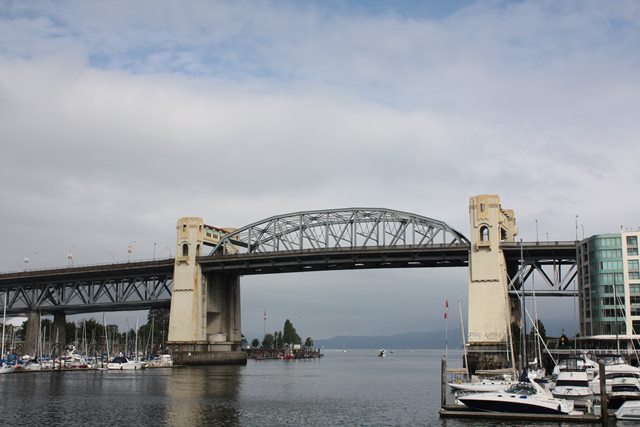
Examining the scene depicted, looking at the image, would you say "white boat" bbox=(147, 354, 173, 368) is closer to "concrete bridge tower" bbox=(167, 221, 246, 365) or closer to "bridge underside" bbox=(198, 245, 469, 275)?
"concrete bridge tower" bbox=(167, 221, 246, 365)

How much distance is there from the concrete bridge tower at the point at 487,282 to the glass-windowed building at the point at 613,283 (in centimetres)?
1247

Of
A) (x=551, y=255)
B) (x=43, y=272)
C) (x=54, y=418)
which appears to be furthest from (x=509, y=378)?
(x=43, y=272)

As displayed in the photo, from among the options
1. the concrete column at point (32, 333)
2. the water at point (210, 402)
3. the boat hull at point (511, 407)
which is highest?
the concrete column at point (32, 333)

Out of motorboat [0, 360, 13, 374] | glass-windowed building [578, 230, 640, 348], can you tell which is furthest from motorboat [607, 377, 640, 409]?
motorboat [0, 360, 13, 374]

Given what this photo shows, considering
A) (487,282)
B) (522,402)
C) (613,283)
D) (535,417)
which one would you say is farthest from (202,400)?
(613,283)

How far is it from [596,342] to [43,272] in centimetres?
11658

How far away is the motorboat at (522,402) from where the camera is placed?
167ft

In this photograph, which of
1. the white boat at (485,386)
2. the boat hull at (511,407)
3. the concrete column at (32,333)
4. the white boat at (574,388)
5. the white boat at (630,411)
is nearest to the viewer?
the white boat at (630,411)

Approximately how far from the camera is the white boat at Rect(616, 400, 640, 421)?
165ft

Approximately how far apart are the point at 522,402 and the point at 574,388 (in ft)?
28.5

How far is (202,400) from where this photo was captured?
67.8 metres

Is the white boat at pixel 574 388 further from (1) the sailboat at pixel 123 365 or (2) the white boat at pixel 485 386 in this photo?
(1) the sailboat at pixel 123 365

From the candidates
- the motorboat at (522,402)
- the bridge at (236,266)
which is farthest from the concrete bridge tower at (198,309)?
the motorboat at (522,402)

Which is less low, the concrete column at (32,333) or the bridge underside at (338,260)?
the bridge underside at (338,260)
